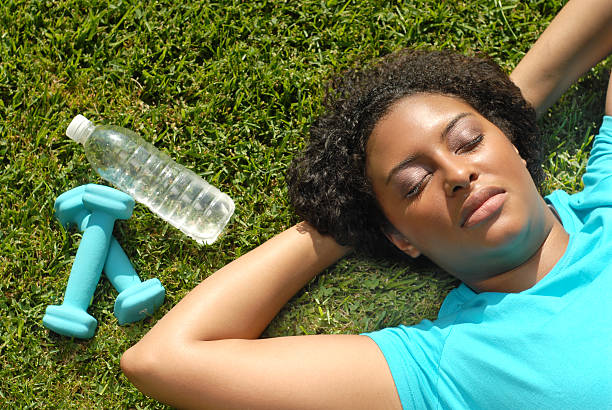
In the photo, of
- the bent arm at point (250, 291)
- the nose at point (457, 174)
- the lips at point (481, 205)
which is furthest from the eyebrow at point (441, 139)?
the bent arm at point (250, 291)

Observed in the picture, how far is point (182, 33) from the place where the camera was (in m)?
3.37

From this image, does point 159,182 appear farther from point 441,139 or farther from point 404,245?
point 441,139

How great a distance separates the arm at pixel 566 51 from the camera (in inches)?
112

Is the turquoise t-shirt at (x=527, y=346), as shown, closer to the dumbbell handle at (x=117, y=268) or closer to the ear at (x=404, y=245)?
the ear at (x=404, y=245)

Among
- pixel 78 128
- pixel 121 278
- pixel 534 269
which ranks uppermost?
pixel 534 269

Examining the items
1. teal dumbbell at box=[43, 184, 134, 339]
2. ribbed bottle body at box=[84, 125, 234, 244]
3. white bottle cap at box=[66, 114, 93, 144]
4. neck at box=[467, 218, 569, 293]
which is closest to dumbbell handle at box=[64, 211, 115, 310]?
teal dumbbell at box=[43, 184, 134, 339]

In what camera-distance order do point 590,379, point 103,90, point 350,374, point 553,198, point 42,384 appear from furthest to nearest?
point 103,90
point 42,384
point 553,198
point 350,374
point 590,379

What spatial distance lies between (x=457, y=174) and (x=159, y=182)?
5.51ft

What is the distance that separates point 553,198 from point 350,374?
1281 mm

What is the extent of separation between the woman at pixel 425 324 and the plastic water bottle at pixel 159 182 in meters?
0.59

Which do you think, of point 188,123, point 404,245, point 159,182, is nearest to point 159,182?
point 159,182

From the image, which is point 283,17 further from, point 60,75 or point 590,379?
point 590,379

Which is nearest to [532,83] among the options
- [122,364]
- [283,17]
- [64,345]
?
[283,17]

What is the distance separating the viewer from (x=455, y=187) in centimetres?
229
